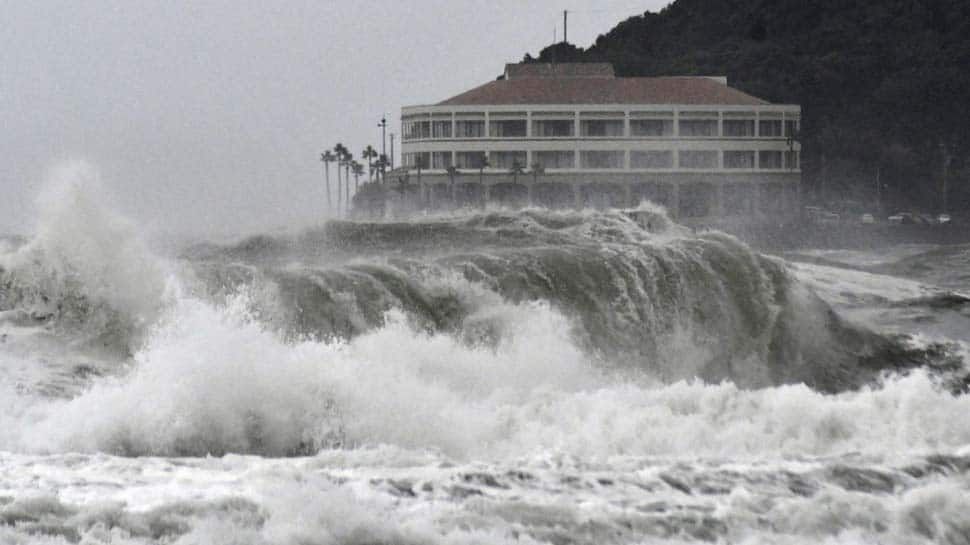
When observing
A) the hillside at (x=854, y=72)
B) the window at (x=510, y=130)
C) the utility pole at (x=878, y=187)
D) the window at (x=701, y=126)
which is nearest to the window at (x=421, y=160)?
the window at (x=510, y=130)

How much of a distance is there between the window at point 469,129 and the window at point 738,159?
14850 mm

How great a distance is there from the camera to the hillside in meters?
90.8

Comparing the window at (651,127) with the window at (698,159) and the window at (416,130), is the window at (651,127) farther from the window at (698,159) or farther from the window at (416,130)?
the window at (416,130)

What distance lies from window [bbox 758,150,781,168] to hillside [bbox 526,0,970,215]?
199 inches

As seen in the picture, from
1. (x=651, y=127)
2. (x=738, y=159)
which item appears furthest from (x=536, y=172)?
(x=738, y=159)

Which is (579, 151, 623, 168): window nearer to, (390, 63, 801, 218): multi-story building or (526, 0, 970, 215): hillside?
(390, 63, 801, 218): multi-story building

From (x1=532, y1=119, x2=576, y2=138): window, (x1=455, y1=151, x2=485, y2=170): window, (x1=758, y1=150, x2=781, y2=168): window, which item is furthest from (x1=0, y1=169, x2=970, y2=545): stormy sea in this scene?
(x1=758, y1=150, x2=781, y2=168): window

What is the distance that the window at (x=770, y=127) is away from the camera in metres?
84.1

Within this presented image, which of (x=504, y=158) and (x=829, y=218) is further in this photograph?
(x=504, y=158)

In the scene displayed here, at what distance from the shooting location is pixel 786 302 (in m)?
24.8

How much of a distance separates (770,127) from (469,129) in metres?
18.8

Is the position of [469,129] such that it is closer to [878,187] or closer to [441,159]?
[441,159]

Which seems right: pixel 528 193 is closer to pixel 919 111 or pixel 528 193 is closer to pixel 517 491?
pixel 919 111

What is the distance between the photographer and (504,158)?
8156 cm
